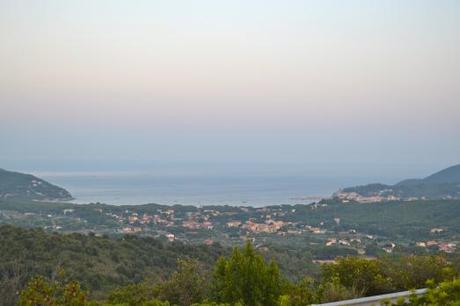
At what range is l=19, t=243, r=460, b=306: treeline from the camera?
5.80 meters

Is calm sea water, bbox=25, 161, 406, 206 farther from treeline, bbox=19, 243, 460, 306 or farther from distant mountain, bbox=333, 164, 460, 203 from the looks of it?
treeline, bbox=19, 243, 460, 306

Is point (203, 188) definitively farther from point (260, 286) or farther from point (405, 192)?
point (260, 286)

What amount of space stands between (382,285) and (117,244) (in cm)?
1213

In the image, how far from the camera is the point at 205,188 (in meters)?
87.2

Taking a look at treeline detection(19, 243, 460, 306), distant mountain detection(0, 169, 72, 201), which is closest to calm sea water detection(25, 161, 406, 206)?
distant mountain detection(0, 169, 72, 201)

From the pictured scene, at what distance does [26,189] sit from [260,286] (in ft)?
178

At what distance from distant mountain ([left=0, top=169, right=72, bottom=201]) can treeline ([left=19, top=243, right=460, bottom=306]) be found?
49253 mm

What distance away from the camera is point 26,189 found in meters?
57.1

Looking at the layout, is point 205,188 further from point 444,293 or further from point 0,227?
point 444,293

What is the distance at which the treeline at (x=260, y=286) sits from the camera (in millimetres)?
5797

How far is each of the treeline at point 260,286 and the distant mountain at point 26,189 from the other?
49.3 meters

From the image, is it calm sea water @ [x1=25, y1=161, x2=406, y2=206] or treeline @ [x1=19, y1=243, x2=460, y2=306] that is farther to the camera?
calm sea water @ [x1=25, y1=161, x2=406, y2=206]

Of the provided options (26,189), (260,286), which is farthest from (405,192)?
(260,286)

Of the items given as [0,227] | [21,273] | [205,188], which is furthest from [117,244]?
[205,188]
